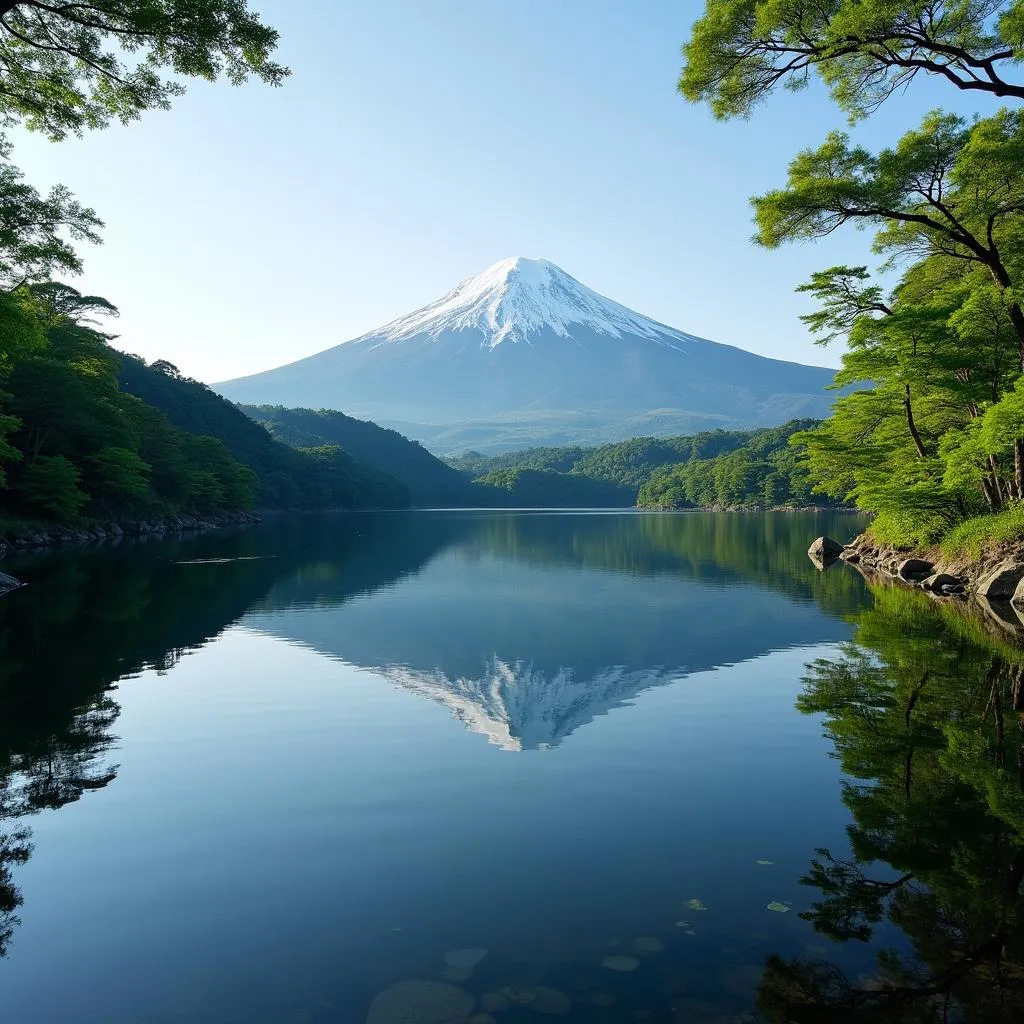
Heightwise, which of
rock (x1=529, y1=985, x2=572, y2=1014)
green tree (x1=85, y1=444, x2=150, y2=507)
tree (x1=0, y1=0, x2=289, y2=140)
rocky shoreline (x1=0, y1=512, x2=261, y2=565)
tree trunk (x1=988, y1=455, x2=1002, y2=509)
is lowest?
rock (x1=529, y1=985, x2=572, y2=1014)

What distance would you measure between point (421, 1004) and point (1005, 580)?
69.4ft

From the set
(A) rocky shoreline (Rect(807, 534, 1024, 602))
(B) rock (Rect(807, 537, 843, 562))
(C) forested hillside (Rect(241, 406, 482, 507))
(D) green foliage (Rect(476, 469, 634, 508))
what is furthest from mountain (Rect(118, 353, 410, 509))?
(A) rocky shoreline (Rect(807, 534, 1024, 602))

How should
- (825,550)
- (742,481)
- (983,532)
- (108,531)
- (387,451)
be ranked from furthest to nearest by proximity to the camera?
1. (387,451)
2. (742,481)
3. (108,531)
4. (825,550)
5. (983,532)

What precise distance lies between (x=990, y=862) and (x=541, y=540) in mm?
49198

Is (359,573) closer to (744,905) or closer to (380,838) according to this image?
(380,838)

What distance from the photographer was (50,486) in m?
41.1

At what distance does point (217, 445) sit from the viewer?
69938mm

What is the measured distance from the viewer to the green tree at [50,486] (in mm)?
Answer: 40500

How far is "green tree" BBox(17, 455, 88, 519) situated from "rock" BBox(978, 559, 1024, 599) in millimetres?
42689

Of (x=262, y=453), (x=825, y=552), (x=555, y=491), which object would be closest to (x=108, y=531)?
(x=825, y=552)

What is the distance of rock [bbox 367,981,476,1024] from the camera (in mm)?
3998

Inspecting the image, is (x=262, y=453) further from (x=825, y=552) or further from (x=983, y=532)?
(x=983, y=532)

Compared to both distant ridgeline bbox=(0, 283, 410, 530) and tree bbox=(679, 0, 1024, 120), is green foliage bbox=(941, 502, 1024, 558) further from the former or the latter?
distant ridgeline bbox=(0, 283, 410, 530)

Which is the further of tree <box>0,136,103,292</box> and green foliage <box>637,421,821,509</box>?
green foliage <box>637,421,821,509</box>
